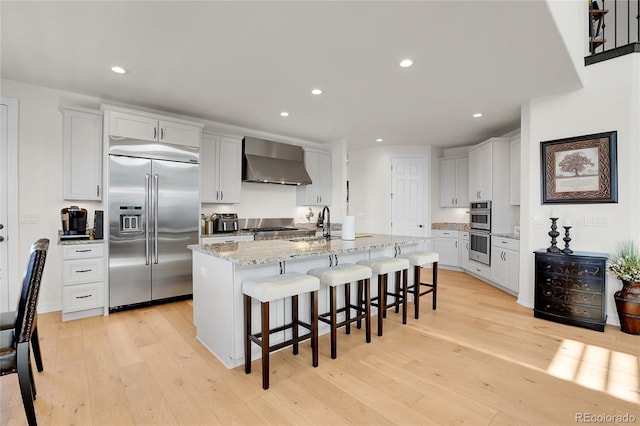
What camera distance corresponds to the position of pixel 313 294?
7.77 feet

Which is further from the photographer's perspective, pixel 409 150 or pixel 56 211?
pixel 409 150

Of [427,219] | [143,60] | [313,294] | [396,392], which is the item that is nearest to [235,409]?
[313,294]

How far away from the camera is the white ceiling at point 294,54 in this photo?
85.0 inches

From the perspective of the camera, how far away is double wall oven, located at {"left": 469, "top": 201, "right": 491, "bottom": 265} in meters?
5.19

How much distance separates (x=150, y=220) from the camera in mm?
3820

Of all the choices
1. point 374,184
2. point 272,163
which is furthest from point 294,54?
point 374,184

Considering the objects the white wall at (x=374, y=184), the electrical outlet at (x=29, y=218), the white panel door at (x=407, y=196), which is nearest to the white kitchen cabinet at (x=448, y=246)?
the white wall at (x=374, y=184)

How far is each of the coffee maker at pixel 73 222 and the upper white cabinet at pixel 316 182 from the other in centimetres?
336

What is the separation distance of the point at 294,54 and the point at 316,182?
11.1ft

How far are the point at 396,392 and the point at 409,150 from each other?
209 inches

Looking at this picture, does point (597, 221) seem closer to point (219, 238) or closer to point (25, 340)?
point (219, 238)

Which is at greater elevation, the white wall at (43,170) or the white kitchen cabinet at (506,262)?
the white wall at (43,170)

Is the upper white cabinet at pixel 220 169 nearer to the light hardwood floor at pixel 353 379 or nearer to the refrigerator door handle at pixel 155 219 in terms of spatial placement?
the refrigerator door handle at pixel 155 219

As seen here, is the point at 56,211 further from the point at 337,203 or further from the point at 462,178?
the point at 462,178
